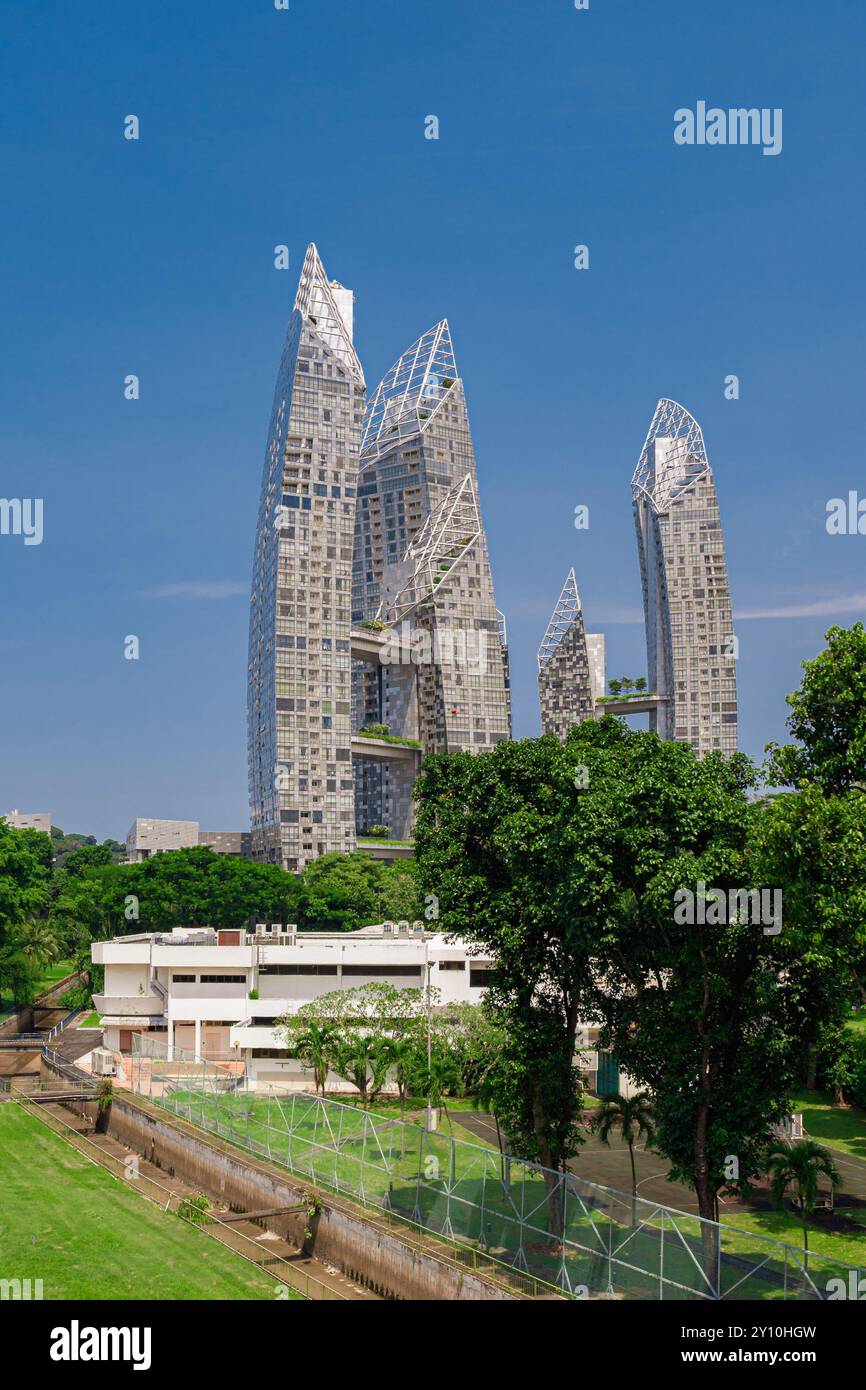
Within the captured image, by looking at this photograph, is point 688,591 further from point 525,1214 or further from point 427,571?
point 525,1214

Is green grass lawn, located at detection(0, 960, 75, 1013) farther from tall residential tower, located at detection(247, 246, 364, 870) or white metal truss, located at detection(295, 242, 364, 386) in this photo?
white metal truss, located at detection(295, 242, 364, 386)

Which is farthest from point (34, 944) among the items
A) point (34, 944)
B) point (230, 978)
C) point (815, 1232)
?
point (815, 1232)

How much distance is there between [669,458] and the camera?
618 ft

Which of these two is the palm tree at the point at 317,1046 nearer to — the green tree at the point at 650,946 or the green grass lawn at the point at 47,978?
the green tree at the point at 650,946

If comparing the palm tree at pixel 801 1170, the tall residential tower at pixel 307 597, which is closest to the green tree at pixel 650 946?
the palm tree at pixel 801 1170

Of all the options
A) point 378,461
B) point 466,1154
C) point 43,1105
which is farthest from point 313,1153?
point 378,461

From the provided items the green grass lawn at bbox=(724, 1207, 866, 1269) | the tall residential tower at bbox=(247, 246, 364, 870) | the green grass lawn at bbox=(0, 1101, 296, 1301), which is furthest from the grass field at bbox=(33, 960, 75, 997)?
the green grass lawn at bbox=(724, 1207, 866, 1269)

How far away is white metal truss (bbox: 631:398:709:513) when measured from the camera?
186125 mm

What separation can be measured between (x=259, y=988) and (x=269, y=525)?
3236 inches

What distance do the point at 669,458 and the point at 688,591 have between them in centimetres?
1934

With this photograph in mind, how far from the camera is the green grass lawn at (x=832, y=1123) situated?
56531 millimetres

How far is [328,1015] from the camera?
63.3 m

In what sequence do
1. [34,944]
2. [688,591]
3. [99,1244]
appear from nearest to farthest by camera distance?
[99,1244] → [34,944] → [688,591]

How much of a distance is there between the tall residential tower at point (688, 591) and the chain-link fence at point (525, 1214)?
140m
